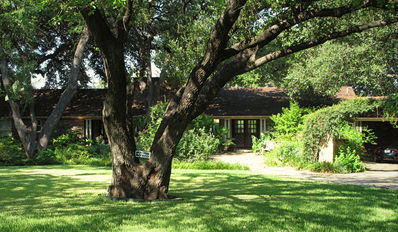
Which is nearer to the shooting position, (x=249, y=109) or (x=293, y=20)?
(x=293, y=20)

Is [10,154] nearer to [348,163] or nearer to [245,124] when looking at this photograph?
[245,124]

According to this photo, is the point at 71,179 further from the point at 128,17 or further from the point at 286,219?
the point at 286,219

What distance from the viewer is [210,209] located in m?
7.82

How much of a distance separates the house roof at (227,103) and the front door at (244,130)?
4.16 feet

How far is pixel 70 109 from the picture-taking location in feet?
103

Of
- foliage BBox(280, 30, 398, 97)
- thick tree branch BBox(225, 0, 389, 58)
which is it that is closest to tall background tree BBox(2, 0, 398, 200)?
thick tree branch BBox(225, 0, 389, 58)

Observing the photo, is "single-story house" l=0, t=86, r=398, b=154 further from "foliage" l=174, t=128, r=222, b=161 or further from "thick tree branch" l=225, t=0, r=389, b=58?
"thick tree branch" l=225, t=0, r=389, b=58

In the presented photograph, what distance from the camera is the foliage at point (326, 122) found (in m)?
18.4

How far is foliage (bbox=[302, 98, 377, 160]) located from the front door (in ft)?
39.6

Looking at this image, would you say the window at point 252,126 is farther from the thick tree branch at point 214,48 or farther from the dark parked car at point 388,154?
the thick tree branch at point 214,48

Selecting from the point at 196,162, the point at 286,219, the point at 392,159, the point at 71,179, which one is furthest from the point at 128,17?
the point at 392,159

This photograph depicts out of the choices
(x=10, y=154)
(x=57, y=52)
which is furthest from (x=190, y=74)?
(x=57, y=52)

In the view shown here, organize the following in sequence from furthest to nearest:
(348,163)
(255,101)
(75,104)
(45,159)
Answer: (75,104) < (255,101) < (45,159) < (348,163)

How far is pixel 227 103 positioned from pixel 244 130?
2.43m
